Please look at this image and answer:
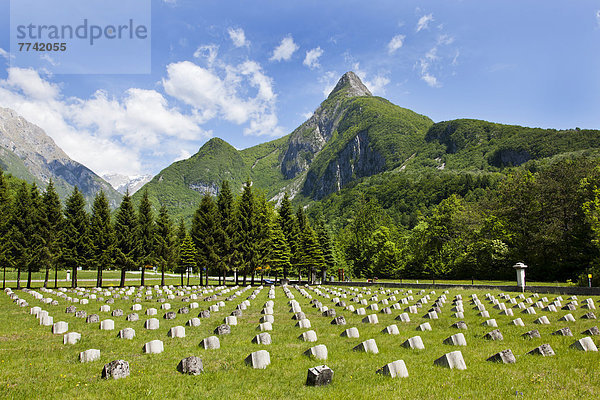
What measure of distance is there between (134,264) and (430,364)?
136 ft

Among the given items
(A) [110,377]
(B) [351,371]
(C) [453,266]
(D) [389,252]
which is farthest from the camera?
(D) [389,252]

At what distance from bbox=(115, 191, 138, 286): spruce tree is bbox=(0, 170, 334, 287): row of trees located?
4.2 inches

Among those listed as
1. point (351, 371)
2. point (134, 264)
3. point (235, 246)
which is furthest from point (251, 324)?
point (134, 264)

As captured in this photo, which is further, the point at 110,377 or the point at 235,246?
the point at 235,246

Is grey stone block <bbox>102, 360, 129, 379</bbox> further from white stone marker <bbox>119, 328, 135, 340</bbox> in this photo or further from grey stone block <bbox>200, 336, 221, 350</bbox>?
white stone marker <bbox>119, 328, 135, 340</bbox>

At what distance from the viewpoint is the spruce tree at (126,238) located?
140 feet

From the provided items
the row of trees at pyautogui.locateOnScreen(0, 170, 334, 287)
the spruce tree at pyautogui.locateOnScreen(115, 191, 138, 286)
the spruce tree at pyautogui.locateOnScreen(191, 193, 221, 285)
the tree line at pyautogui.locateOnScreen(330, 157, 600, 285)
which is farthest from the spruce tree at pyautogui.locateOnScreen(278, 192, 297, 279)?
the tree line at pyautogui.locateOnScreen(330, 157, 600, 285)

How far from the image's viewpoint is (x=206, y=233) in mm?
45281

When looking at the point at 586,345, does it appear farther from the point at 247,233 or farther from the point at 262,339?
the point at 247,233

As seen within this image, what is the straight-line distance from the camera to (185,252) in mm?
49062

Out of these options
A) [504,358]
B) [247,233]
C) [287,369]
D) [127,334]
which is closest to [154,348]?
[127,334]

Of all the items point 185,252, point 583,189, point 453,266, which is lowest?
point 453,266

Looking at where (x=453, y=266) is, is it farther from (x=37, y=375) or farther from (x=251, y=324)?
(x=37, y=375)

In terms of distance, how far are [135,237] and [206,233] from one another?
27.0 feet
